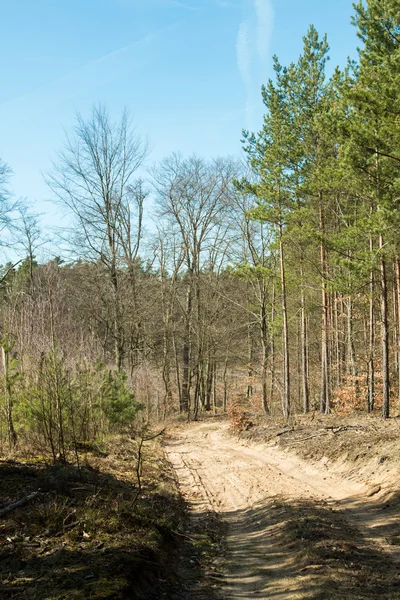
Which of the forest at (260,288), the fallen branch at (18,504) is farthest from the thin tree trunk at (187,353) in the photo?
the fallen branch at (18,504)

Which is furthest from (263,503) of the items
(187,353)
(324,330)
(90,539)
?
(187,353)

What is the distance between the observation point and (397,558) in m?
6.07

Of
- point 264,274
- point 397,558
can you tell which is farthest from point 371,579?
point 264,274

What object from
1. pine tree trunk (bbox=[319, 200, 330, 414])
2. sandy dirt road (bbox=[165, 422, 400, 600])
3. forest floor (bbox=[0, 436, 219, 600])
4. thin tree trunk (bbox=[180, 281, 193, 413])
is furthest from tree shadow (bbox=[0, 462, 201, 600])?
thin tree trunk (bbox=[180, 281, 193, 413])

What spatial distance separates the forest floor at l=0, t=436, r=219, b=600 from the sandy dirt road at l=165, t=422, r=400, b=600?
501 mm

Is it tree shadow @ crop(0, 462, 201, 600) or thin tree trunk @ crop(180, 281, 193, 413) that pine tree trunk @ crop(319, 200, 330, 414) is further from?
tree shadow @ crop(0, 462, 201, 600)

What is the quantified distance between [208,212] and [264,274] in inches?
452

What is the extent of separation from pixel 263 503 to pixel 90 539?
4.71 metres

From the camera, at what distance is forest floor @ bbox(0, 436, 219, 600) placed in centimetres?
446

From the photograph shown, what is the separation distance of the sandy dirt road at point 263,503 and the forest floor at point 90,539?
501 millimetres

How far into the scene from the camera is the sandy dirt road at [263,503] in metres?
5.55

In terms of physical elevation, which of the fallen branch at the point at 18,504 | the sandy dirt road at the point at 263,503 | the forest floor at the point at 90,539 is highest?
the fallen branch at the point at 18,504

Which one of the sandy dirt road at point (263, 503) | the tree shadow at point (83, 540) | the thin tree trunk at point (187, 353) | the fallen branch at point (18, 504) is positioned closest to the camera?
the tree shadow at point (83, 540)

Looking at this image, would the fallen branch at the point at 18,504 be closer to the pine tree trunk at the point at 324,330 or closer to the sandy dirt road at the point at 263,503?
the sandy dirt road at the point at 263,503
